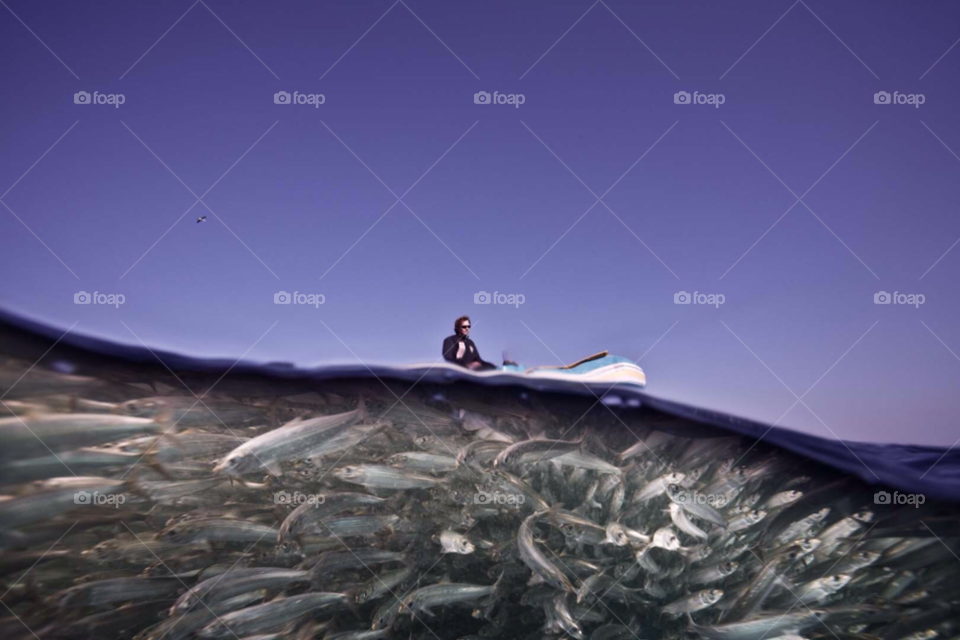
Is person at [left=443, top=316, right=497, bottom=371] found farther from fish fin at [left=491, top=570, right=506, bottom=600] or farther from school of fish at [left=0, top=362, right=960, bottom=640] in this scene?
fish fin at [left=491, top=570, right=506, bottom=600]

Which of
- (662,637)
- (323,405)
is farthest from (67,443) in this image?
(662,637)

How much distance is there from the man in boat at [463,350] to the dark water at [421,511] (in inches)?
5.5

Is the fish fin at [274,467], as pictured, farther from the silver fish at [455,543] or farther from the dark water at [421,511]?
the silver fish at [455,543]

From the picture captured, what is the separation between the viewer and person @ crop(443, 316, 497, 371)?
12.7 ft

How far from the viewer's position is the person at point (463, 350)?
12.7ft

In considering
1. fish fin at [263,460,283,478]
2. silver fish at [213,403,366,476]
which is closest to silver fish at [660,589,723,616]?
silver fish at [213,403,366,476]

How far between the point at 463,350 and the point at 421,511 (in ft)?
3.85

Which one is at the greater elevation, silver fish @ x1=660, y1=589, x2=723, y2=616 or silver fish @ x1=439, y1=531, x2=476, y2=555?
silver fish @ x1=439, y1=531, x2=476, y2=555

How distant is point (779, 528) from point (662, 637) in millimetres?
1247

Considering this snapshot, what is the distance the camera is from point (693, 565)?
12.6ft

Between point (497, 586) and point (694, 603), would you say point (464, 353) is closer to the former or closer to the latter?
point (497, 586)

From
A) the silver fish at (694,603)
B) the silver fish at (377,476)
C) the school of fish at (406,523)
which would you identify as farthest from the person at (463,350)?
the silver fish at (694,603)

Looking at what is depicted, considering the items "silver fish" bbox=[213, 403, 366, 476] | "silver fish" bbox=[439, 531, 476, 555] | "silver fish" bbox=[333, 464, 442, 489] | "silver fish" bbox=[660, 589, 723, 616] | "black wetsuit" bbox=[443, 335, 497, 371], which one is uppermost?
"black wetsuit" bbox=[443, 335, 497, 371]

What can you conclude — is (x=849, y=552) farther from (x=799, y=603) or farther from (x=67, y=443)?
(x=67, y=443)
